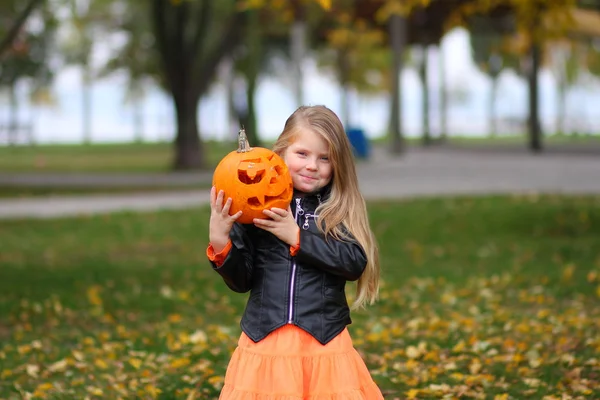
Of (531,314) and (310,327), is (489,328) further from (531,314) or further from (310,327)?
(310,327)

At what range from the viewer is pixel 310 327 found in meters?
3.79

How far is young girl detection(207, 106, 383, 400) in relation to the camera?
376cm

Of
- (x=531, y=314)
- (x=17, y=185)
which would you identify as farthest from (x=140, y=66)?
(x=531, y=314)

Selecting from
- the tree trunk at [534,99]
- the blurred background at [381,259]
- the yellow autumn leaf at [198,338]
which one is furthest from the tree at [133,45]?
the yellow autumn leaf at [198,338]

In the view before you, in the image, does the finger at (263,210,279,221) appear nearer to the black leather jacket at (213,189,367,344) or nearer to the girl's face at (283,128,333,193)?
the black leather jacket at (213,189,367,344)

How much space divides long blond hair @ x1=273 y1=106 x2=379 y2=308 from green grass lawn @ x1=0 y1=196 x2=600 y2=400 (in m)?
1.82

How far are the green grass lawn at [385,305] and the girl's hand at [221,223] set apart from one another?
1978mm

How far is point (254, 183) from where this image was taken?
371cm

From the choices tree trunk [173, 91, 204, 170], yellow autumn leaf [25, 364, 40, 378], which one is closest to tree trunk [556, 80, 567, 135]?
tree trunk [173, 91, 204, 170]

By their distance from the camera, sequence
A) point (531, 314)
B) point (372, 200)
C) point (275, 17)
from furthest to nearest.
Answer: point (275, 17) < point (372, 200) < point (531, 314)

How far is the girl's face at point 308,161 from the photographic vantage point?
12.8ft

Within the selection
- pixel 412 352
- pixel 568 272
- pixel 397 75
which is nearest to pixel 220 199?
pixel 412 352

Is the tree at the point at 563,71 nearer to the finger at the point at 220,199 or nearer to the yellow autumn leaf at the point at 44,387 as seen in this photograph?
the yellow autumn leaf at the point at 44,387

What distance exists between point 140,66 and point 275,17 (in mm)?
13990
